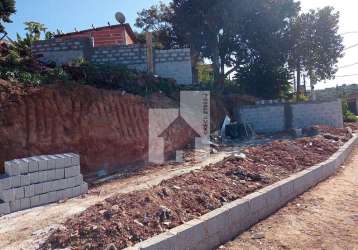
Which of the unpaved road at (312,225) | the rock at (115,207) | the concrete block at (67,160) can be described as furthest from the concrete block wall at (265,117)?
the rock at (115,207)

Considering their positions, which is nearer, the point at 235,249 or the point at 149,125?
the point at 235,249

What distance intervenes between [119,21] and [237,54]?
6509 mm

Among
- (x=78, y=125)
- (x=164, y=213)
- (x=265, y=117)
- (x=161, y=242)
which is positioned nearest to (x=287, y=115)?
(x=265, y=117)

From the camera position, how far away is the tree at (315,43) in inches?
755

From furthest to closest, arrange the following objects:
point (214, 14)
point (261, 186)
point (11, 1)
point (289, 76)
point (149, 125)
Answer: point (289, 76), point (214, 14), point (11, 1), point (149, 125), point (261, 186)

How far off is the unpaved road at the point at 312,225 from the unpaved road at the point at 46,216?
227 cm

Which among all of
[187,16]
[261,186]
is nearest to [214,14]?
[187,16]

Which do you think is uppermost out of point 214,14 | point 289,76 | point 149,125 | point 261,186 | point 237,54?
point 214,14

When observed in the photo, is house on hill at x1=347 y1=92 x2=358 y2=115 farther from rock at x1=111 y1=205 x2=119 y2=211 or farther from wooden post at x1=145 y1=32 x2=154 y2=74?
rock at x1=111 y1=205 x2=119 y2=211

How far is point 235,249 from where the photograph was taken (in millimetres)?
4570

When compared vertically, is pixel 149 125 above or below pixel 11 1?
below

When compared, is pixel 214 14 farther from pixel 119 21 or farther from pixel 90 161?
pixel 90 161

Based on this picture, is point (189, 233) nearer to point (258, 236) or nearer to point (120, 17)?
point (258, 236)

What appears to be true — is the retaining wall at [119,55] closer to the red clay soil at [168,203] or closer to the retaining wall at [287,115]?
the retaining wall at [287,115]
